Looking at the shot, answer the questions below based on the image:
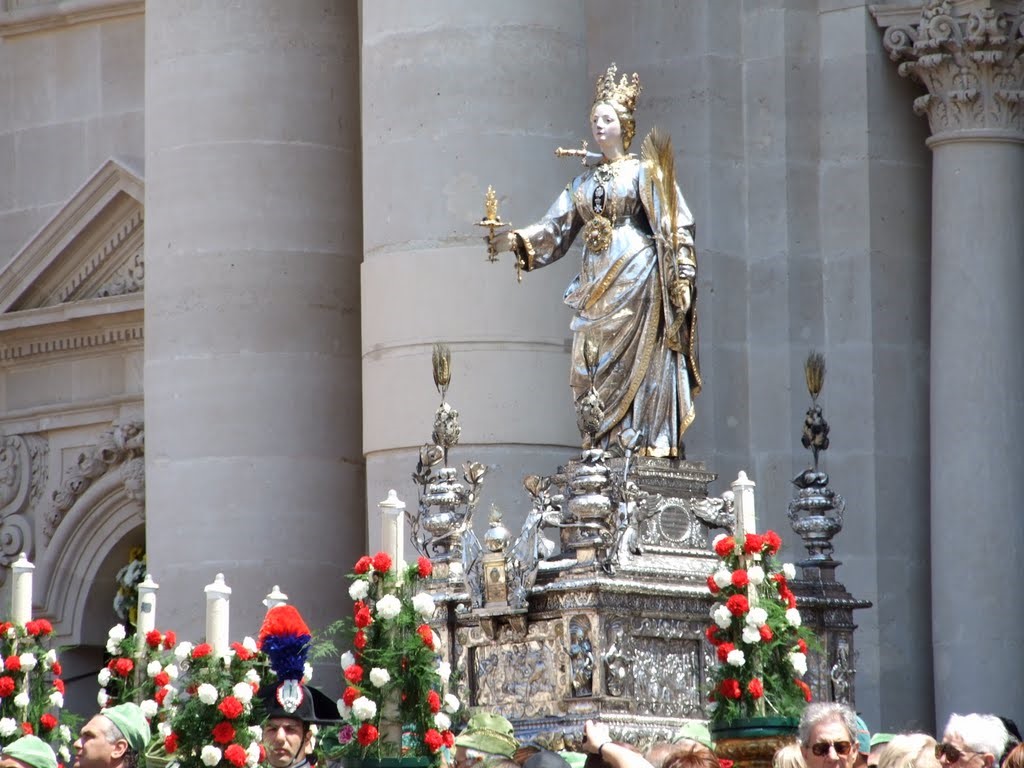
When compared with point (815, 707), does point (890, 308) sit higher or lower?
higher

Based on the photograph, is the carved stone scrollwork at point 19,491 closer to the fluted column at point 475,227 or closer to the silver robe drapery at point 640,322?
the fluted column at point 475,227

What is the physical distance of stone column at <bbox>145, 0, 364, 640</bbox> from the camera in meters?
19.6

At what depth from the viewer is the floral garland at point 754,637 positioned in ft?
41.6

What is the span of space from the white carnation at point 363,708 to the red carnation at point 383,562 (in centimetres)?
60

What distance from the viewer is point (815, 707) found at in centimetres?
993

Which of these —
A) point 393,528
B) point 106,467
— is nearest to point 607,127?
point 393,528

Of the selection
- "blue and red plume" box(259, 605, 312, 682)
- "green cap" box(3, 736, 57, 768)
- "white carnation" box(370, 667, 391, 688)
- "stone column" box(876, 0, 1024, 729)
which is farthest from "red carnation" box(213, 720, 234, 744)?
"stone column" box(876, 0, 1024, 729)

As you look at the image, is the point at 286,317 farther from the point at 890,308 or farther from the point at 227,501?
the point at 890,308

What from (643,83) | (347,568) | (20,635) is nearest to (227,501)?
(347,568)

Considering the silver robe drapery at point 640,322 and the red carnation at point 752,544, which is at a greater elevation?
the silver robe drapery at point 640,322

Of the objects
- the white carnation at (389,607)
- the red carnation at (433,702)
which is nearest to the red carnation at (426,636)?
the white carnation at (389,607)

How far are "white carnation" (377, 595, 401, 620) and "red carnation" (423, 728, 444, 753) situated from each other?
519 millimetres

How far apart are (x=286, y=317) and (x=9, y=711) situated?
6.31 metres

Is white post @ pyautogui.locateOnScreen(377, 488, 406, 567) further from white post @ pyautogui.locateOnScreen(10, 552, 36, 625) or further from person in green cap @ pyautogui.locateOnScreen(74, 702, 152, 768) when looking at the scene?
white post @ pyautogui.locateOnScreen(10, 552, 36, 625)
